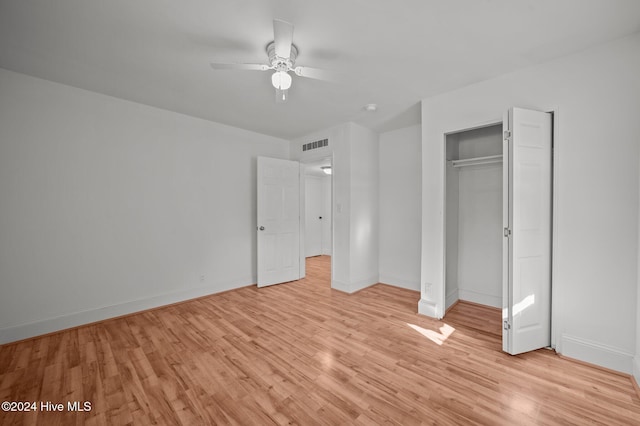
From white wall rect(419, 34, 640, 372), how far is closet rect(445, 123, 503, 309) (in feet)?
3.10

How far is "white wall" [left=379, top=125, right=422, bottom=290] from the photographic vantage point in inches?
167

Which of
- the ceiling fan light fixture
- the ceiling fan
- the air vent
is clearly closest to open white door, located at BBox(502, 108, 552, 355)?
the ceiling fan

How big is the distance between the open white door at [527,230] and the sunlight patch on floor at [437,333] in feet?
1.69

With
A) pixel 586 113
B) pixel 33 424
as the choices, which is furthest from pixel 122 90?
pixel 586 113

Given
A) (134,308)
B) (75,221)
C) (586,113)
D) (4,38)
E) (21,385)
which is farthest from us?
(134,308)

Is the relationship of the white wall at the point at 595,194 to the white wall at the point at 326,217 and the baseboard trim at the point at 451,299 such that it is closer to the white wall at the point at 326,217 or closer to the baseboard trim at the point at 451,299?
the baseboard trim at the point at 451,299

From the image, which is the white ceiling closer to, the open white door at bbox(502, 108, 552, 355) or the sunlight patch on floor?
the open white door at bbox(502, 108, 552, 355)

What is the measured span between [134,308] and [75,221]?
1.29 meters

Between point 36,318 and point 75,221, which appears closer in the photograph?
point 36,318

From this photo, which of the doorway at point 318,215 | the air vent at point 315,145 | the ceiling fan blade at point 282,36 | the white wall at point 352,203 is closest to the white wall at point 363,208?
the white wall at point 352,203

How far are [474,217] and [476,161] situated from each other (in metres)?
0.83

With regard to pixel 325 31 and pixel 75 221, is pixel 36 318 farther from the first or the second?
pixel 325 31

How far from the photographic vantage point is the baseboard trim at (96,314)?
8.54ft

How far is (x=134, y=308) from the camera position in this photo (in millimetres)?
3311
